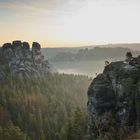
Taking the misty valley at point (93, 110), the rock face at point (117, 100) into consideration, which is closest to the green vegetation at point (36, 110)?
the misty valley at point (93, 110)

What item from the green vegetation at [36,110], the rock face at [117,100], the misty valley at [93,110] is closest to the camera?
the rock face at [117,100]

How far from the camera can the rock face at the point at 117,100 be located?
3995cm

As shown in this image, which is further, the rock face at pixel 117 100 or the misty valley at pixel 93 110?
the misty valley at pixel 93 110

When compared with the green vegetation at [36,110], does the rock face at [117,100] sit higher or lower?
higher

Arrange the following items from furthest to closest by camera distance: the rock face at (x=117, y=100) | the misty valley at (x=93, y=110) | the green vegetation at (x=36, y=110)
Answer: the green vegetation at (x=36, y=110) → the misty valley at (x=93, y=110) → the rock face at (x=117, y=100)

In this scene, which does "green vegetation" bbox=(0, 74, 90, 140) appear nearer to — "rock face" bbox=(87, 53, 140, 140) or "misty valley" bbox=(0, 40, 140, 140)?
"misty valley" bbox=(0, 40, 140, 140)

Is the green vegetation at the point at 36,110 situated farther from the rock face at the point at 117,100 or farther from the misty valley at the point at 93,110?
the rock face at the point at 117,100

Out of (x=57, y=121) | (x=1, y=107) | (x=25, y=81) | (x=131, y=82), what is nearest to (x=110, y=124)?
(x=131, y=82)

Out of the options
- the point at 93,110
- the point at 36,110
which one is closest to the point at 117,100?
the point at 93,110

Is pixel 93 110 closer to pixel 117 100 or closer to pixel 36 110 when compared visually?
pixel 117 100

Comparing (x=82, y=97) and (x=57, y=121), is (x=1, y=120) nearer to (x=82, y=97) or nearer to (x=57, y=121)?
(x=57, y=121)

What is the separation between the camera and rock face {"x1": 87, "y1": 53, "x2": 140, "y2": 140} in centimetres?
3995

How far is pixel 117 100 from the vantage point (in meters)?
43.7

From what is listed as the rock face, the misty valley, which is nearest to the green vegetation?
Answer: the misty valley
